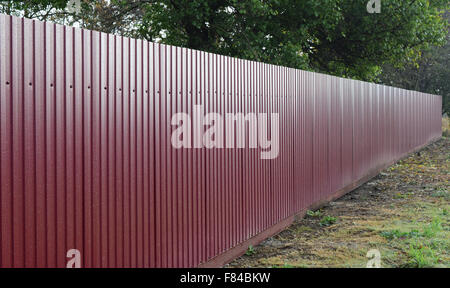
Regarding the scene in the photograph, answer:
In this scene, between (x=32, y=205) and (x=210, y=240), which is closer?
(x=32, y=205)

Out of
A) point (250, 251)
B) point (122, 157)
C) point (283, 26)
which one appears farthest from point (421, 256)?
point (283, 26)

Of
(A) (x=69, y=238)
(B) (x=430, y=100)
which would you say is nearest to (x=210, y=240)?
(A) (x=69, y=238)

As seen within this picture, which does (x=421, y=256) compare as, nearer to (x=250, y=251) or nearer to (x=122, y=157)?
(x=250, y=251)

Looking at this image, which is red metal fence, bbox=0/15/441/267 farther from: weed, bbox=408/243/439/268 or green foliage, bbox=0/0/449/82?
green foliage, bbox=0/0/449/82

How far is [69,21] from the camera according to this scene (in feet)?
59.9

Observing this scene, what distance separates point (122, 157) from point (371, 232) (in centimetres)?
409

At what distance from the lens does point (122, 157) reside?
4172 millimetres

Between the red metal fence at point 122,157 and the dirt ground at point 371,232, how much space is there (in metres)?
0.42

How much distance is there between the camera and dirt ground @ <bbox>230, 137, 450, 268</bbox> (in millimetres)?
5730

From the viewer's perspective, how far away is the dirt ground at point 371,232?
5730 mm

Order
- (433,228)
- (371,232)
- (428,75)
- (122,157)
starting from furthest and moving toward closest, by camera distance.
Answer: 1. (428,75)
2. (371,232)
3. (433,228)
4. (122,157)

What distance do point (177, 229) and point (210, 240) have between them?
0.66 meters

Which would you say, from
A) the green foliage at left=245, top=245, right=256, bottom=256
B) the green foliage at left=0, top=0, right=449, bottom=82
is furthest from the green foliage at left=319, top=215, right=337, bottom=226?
the green foliage at left=0, top=0, right=449, bottom=82

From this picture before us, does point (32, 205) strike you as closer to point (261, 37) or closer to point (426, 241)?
point (426, 241)
